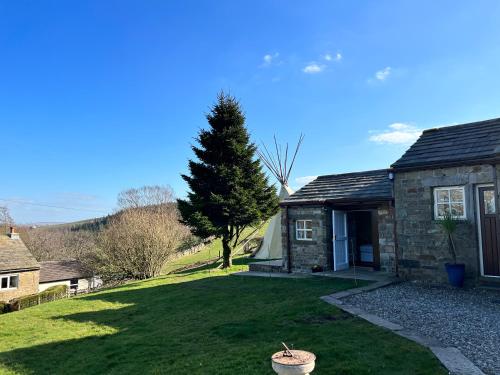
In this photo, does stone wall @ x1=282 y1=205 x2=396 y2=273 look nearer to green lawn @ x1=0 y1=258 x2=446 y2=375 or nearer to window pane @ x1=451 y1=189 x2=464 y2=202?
green lawn @ x1=0 y1=258 x2=446 y2=375

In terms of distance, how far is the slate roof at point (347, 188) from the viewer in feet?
39.5

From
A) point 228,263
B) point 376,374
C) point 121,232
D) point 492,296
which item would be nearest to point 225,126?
point 228,263

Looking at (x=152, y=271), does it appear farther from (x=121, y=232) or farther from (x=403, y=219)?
(x=403, y=219)

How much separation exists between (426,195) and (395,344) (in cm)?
612

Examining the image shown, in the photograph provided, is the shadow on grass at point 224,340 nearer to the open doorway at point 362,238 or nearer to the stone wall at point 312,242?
the stone wall at point 312,242

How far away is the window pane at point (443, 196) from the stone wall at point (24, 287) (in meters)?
27.6

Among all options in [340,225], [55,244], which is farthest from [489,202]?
[55,244]

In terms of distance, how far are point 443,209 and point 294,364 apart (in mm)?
8244

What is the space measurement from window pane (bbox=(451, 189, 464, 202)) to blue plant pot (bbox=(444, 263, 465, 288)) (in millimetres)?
Answer: 1760

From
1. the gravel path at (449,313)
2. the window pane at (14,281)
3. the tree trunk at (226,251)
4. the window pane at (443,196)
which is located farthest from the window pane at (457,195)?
the window pane at (14,281)

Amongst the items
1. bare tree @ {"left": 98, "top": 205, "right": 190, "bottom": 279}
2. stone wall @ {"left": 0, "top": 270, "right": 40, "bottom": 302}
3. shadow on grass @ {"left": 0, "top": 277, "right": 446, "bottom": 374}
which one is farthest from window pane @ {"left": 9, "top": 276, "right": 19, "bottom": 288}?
shadow on grass @ {"left": 0, "top": 277, "right": 446, "bottom": 374}

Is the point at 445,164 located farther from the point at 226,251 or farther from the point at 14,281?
the point at 14,281

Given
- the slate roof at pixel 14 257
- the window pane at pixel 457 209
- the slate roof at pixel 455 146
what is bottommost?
the slate roof at pixel 14 257

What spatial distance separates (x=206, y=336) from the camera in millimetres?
6535
